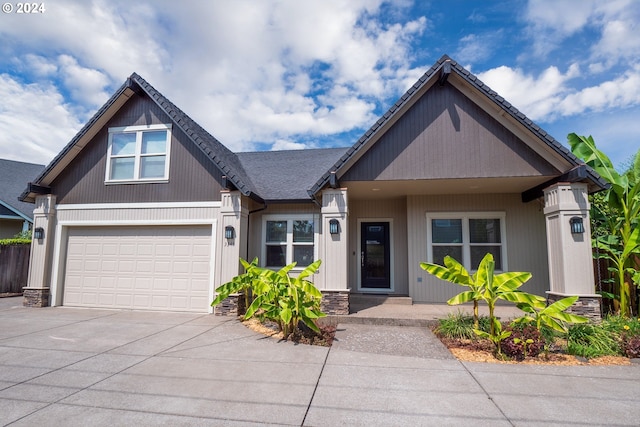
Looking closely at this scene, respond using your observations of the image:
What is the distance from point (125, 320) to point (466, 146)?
30.3ft

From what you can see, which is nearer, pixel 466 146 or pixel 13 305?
pixel 466 146

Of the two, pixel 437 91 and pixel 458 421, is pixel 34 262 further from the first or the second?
pixel 437 91

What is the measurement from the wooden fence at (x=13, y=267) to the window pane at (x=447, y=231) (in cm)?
1452

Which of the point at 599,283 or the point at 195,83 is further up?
the point at 195,83

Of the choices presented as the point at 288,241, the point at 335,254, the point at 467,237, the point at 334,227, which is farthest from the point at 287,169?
the point at 467,237

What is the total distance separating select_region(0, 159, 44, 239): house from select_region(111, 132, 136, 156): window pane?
1019 centimetres

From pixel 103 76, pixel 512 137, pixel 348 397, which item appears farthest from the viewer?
pixel 103 76

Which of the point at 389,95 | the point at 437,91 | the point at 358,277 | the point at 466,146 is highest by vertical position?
the point at 389,95

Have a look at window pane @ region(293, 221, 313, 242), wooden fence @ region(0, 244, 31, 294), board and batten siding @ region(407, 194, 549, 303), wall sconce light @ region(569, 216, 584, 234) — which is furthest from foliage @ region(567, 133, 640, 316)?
wooden fence @ region(0, 244, 31, 294)

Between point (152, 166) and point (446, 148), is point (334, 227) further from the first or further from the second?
point (152, 166)

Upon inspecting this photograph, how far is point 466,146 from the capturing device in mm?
7746

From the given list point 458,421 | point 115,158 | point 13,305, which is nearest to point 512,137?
point 458,421

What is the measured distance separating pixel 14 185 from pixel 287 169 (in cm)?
1723

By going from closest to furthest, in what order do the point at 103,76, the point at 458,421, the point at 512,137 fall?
the point at 458,421, the point at 512,137, the point at 103,76
